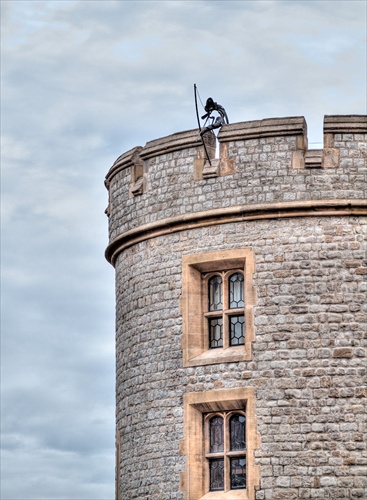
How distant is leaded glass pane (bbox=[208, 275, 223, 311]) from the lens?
19938 mm

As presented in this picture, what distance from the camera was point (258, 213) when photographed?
767 inches

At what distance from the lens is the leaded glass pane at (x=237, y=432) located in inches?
756

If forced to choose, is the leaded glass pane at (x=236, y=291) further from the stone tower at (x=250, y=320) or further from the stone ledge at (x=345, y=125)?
the stone ledge at (x=345, y=125)

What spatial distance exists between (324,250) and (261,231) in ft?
3.19

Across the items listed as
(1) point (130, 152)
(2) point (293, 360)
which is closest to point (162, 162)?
(1) point (130, 152)

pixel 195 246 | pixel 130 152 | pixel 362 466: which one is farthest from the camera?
pixel 130 152

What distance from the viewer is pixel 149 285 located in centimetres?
2042

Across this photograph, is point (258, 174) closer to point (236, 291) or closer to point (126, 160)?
point (236, 291)

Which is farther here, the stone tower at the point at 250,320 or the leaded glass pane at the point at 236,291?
the leaded glass pane at the point at 236,291

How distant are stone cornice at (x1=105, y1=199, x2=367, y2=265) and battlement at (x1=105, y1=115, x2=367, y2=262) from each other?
0.05ft

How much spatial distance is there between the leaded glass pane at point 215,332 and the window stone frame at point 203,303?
110mm

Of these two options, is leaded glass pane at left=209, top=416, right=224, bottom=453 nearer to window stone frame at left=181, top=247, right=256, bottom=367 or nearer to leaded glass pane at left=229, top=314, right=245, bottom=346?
window stone frame at left=181, top=247, right=256, bottom=367

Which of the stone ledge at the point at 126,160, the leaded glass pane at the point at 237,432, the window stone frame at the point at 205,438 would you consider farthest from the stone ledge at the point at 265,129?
the leaded glass pane at the point at 237,432

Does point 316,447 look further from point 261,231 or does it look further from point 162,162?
point 162,162
